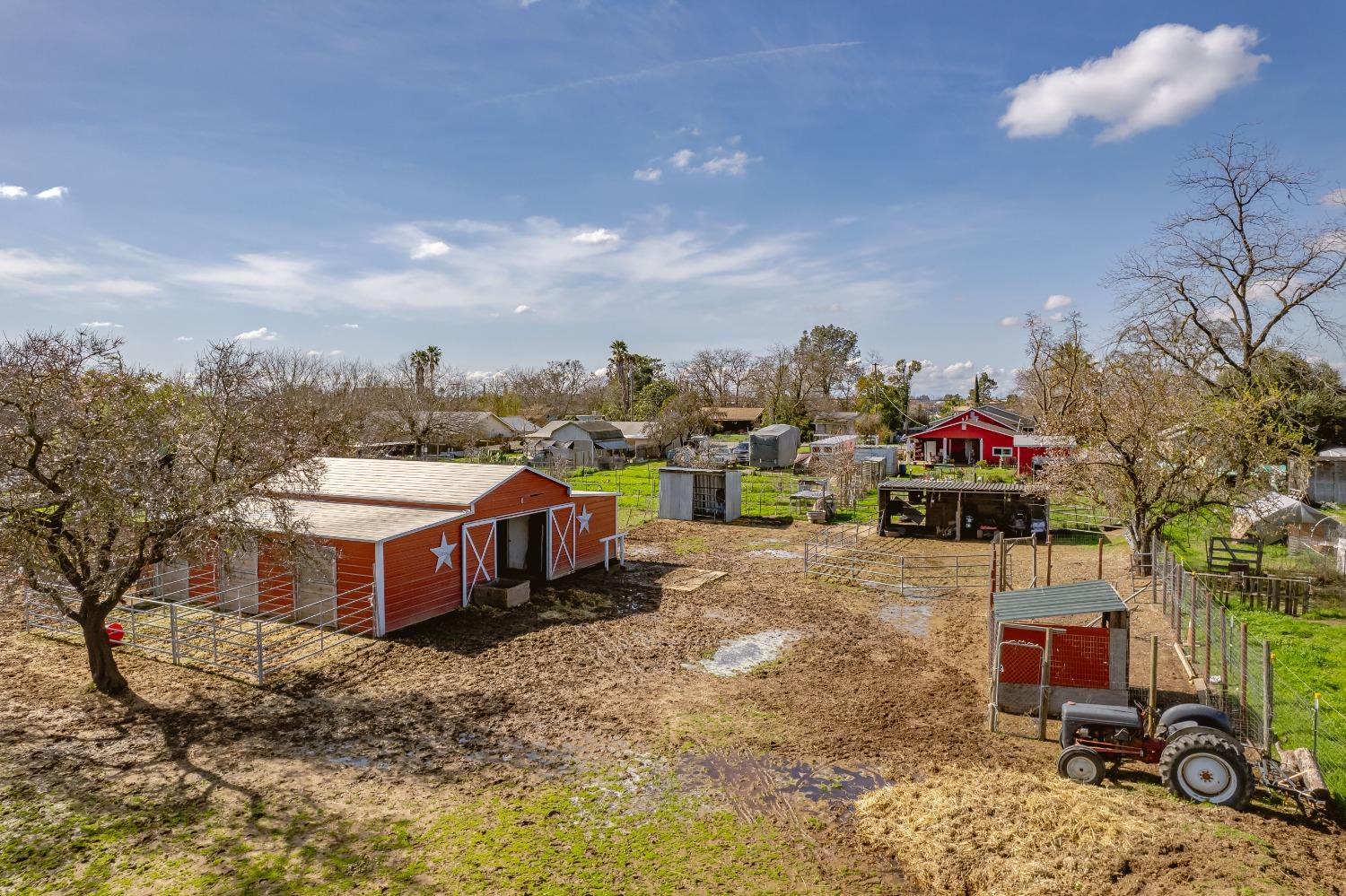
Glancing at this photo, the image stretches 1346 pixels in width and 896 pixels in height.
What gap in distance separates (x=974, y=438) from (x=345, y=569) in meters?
47.9

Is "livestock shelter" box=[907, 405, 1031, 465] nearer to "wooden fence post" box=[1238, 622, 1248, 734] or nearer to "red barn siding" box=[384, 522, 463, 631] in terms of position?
"red barn siding" box=[384, 522, 463, 631]

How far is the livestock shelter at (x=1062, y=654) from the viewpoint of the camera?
37.7 feet

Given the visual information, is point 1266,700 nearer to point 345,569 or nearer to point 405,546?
point 405,546

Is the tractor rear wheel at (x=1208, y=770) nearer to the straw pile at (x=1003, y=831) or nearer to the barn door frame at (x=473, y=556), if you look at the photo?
the straw pile at (x=1003, y=831)

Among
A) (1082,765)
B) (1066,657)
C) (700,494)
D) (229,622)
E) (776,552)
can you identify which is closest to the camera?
(1082,765)

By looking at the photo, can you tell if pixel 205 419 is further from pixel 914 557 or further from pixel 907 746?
pixel 914 557

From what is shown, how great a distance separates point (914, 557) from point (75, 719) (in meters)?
22.2

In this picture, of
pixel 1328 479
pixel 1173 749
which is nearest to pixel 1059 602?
pixel 1173 749

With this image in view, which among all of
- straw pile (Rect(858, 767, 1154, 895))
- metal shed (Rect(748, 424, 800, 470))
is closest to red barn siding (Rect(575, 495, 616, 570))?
straw pile (Rect(858, 767, 1154, 895))

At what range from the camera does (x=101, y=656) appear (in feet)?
42.3

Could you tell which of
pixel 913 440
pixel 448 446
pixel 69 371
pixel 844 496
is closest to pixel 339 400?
pixel 448 446

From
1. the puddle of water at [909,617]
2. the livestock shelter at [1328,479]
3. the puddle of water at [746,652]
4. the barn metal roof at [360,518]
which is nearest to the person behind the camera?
the puddle of water at [746,652]

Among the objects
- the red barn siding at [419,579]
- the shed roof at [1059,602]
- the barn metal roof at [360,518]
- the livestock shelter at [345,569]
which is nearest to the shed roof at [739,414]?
the livestock shelter at [345,569]

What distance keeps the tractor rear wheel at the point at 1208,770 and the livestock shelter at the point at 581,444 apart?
1831 inches
